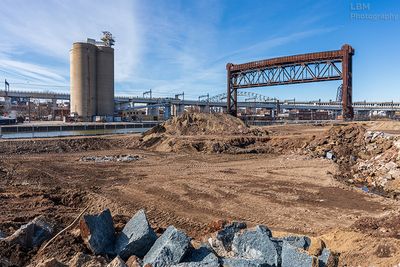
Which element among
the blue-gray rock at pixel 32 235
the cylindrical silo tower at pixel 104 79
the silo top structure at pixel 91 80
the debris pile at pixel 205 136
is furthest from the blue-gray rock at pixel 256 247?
the cylindrical silo tower at pixel 104 79

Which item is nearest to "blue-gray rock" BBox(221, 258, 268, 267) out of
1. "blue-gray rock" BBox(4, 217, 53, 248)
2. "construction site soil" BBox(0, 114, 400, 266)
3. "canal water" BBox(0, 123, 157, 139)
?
"construction site soil" BBox(0, 114, 400, 266)

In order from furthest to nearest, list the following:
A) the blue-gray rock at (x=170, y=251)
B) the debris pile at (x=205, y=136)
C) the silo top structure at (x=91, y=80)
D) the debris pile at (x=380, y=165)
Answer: the silo top structure at (x=91, y=80)
the debris pile at (x=205, y=136)
the debris pile at (x=380, y=165)
the blue-gray rock at (x=170, y=251)

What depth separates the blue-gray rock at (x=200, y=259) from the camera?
186 inches

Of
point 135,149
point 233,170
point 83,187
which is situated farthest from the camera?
point 135,149

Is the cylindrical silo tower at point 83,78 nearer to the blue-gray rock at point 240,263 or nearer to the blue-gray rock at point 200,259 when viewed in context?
the blue-gray rock at point 200,259

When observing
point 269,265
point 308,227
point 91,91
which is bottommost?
point 308,227

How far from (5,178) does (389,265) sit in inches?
643

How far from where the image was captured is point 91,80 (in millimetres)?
68375

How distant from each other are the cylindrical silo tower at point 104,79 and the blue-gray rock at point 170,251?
6864 centimetres

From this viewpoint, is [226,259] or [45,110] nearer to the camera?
[226,259]

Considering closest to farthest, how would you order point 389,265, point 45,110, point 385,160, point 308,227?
1. point 389,265
2. point 308,227
3. point 385,160
4. point 45,110

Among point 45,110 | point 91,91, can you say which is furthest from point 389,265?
point 45,110

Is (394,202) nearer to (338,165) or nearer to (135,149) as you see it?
(338,165)

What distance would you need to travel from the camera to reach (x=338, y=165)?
18266mm
